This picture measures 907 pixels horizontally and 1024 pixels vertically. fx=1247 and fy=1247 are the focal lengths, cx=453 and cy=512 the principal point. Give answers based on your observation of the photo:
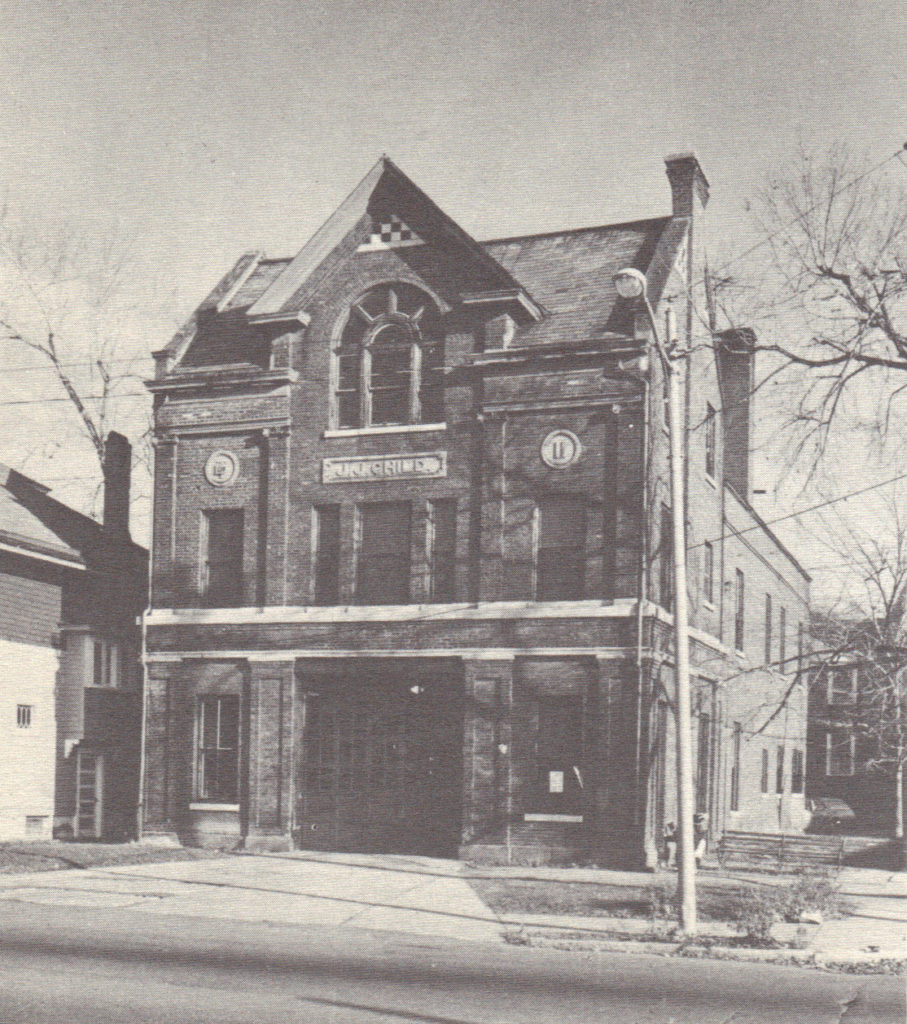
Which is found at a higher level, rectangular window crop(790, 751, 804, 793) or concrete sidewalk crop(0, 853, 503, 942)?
concrete sidewalk crop(0, 853, 503, 942)

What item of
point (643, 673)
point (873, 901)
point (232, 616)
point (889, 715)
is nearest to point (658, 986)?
point (873, 901)

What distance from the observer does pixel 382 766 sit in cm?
2303

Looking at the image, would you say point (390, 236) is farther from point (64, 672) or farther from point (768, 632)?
point (768, 632)

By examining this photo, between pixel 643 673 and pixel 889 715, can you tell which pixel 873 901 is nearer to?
pixel 643 673

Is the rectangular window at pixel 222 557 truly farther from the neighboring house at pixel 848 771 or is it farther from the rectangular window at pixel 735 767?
the neighboring house at pixel 848 771

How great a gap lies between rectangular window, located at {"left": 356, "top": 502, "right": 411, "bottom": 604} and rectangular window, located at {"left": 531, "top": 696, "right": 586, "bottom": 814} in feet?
11.5

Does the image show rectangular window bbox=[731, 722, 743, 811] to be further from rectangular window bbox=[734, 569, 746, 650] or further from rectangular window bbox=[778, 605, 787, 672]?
rectangular window bbox=[778, 605, 787, 672]

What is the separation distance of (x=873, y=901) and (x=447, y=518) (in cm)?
958

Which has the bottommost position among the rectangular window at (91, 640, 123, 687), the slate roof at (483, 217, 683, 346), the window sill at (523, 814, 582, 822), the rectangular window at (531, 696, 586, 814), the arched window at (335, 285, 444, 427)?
the window sill at (523, 814, 582, 822)

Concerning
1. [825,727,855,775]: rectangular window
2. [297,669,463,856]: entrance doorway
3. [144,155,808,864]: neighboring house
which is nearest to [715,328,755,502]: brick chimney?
[144,155,808,864]: neighboring house

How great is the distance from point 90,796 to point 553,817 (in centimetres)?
1008

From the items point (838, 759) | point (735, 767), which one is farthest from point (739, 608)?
point (838, 759)

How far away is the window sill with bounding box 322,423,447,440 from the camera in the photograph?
22.9m

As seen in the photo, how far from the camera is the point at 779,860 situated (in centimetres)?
2286
